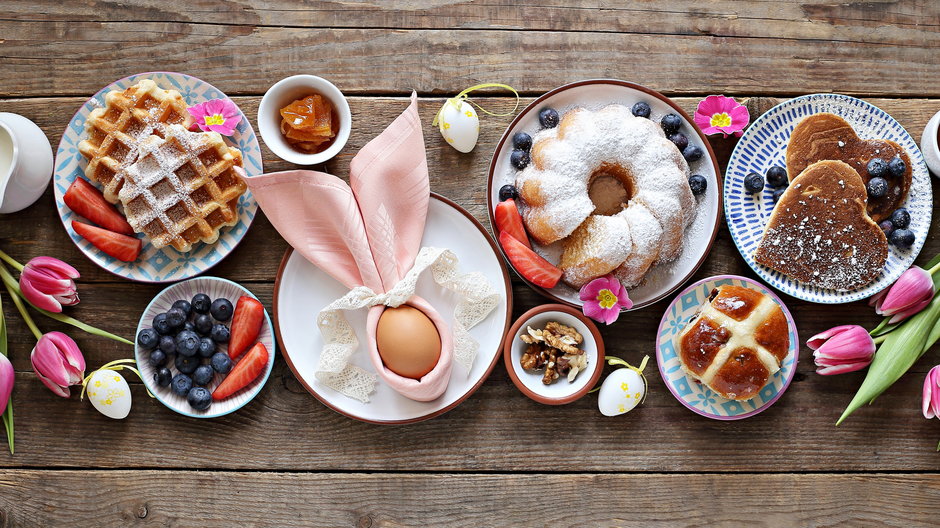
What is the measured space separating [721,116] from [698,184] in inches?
8.5

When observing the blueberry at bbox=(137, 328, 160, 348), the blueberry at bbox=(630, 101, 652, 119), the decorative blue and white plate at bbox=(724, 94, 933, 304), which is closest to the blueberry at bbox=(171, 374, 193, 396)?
the blueberry at bbox=(137, 328, 160, 348)

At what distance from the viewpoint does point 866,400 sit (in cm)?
181

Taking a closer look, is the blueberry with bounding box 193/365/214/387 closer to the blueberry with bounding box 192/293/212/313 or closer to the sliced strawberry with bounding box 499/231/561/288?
the blueberry with bounding box 192/293/212/313

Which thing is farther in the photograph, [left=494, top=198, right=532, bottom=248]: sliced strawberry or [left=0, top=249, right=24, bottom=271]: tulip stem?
[left=0, top=249, right=24, bottom=271]: tulip stem

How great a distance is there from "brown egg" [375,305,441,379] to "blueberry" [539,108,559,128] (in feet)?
2.02

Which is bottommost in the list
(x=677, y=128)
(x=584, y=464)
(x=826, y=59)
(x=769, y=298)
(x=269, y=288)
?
(x=584, y=464)

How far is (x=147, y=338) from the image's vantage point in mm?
1765

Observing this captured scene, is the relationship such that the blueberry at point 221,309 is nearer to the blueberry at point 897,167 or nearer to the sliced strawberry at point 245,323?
the sliced strawberry at point 245,323

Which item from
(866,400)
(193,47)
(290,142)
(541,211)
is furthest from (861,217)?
(193,47)

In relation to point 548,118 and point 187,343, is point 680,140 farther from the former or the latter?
point 187,343

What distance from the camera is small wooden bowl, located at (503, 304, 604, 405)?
5.81 feet

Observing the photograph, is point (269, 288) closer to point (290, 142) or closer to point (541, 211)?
point (290, 142)

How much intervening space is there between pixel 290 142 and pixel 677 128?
1.05 m

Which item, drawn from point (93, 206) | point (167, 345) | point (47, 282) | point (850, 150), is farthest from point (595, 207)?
point (47, 282)
